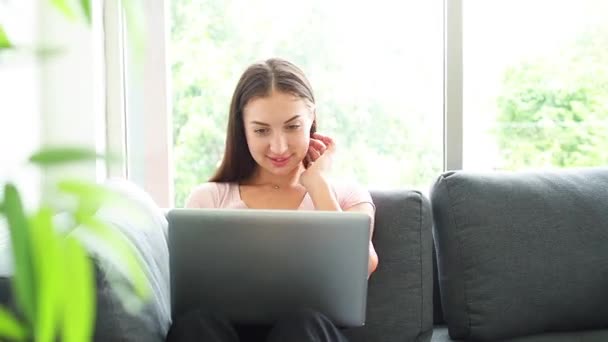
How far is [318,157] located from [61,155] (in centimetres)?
170

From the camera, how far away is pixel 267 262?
1.46 metres

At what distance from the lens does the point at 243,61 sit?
2.66 metres

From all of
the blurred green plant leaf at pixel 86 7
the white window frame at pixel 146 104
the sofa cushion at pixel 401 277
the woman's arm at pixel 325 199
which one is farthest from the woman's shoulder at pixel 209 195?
the blurred green plant leaf at pixel 86 7

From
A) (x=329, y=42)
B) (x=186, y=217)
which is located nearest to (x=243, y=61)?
(x=329, y=42)

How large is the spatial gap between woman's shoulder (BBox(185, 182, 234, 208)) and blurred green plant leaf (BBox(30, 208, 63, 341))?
1630 millimetres

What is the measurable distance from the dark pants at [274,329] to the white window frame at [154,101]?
4.00ft

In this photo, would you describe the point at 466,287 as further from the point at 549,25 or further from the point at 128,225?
the point at 549,25

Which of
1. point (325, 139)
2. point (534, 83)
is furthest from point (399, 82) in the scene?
point (325, 139)

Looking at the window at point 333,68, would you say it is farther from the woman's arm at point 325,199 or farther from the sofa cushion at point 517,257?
the woman's arm at point 325,199

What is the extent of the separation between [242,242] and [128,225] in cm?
27

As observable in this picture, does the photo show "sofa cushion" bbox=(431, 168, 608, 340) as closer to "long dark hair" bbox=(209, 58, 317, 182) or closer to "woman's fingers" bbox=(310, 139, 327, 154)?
"woman's fingers" bbox=(310, 139, 327, 154)

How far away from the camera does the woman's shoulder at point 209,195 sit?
198 centimetres

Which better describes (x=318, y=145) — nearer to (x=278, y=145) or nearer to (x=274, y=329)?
→ (x=278, y=145)

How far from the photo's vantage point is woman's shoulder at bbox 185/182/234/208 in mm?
1983
